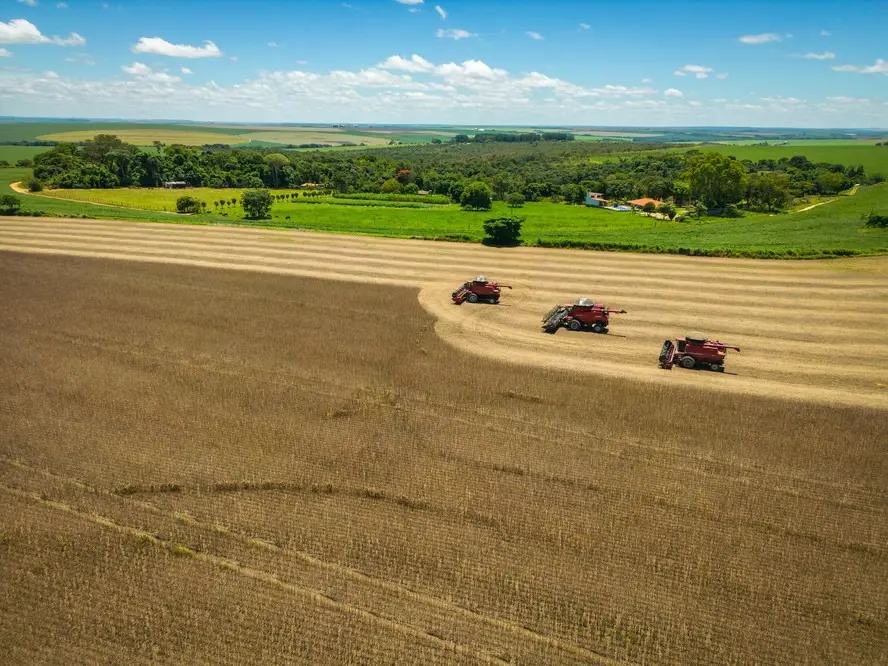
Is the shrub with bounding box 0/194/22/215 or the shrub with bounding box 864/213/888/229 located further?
the shrub with bounding box 0/194/22/215

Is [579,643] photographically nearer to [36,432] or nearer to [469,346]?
[469,346]

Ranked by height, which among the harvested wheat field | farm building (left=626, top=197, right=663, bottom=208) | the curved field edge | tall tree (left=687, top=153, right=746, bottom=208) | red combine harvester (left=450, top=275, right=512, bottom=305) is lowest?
the harvested wheat field

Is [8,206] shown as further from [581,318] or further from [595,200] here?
[595,200]

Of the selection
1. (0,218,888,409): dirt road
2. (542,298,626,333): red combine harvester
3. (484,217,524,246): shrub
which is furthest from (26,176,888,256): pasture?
(542,298,626,333): red combine harvester

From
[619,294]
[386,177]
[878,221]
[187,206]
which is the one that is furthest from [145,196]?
[878,221]

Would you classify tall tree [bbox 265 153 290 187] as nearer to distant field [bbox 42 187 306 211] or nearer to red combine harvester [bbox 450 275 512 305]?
distant field [bbox 42 187 306 211]

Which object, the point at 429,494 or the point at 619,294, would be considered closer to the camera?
the point at 429,494

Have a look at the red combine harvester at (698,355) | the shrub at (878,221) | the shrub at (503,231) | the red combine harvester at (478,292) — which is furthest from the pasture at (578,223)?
the red combine harvester at (698,355)

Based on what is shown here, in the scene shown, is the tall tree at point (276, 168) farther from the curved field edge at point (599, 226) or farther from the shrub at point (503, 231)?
the shrub at point (503, 231)
